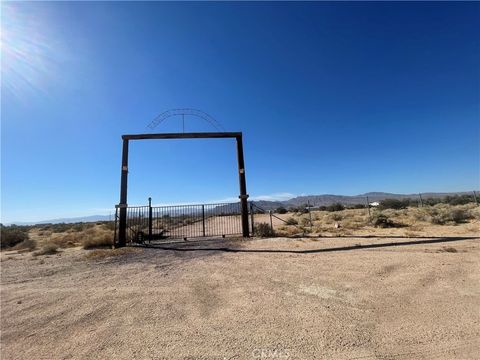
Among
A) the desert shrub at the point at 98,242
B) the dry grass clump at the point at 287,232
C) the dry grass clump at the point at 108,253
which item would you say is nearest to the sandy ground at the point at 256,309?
the dry grass clump at the point at 108,253

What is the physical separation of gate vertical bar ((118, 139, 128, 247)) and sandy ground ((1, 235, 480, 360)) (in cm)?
550

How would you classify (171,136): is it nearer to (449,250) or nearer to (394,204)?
(449,250)

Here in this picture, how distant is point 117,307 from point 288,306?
342 centimetres

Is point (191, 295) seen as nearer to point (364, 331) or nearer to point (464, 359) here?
point (364, 331)

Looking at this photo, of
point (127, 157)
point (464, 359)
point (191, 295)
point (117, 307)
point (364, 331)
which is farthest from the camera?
point (127, 157)

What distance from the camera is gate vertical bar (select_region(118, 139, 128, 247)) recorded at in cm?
1556

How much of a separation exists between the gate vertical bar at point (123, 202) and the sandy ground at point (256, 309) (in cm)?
550

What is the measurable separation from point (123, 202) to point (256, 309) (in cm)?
1271

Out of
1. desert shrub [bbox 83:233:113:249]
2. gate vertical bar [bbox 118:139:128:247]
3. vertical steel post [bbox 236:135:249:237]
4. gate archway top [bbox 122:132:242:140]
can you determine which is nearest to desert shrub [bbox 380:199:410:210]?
vertical steel post [bbox 236:135:249:237]

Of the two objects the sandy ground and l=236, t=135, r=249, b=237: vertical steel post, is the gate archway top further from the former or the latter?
the sandy ground

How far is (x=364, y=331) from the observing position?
432 centimetres

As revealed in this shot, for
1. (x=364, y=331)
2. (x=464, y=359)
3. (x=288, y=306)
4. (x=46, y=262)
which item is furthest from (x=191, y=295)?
(x=46, y=262)

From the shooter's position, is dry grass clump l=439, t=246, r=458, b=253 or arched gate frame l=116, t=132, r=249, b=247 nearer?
dry grass clump l=439, t=246, r=458, b=253

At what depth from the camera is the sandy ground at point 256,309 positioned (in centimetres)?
401
